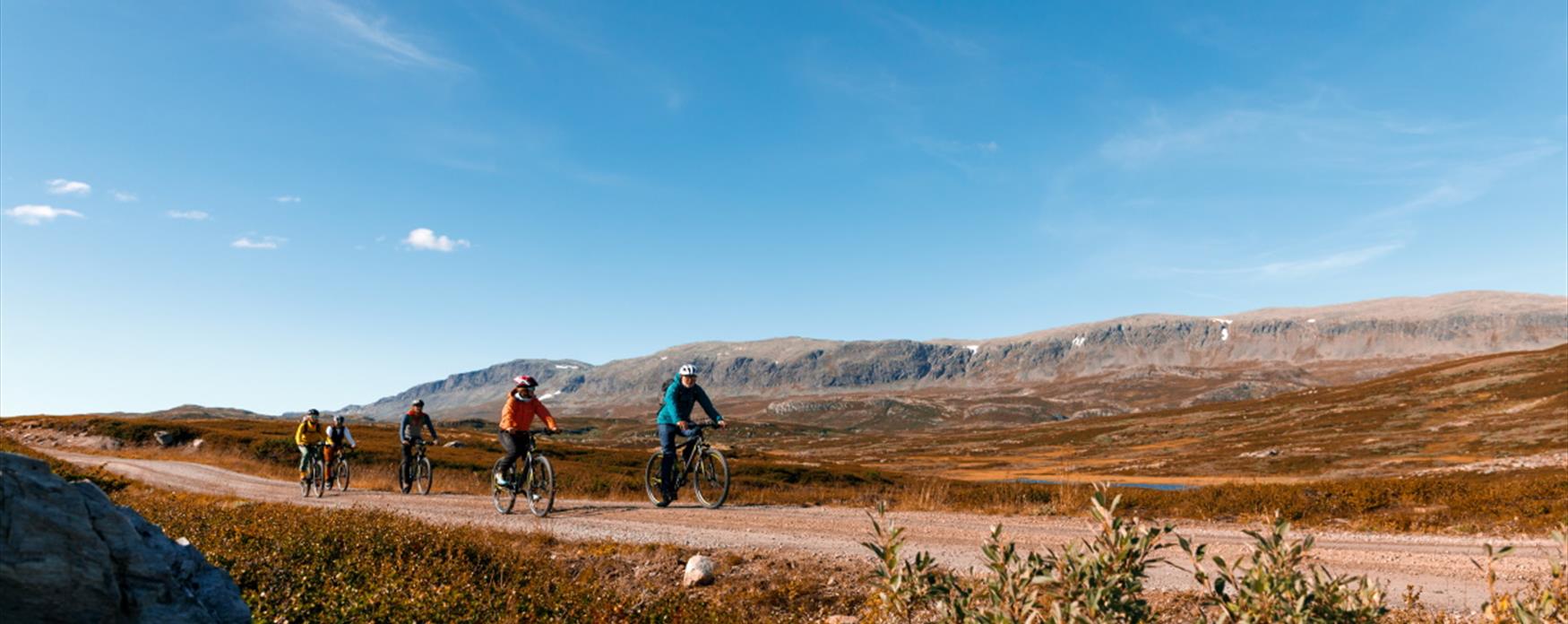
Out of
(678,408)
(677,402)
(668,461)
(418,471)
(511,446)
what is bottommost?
(418,471)

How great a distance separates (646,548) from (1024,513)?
9.64 m

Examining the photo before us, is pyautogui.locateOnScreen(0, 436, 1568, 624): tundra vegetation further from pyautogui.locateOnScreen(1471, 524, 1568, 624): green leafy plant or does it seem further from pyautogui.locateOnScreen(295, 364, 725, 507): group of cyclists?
pyautogui.locateOnScreen(295, 364, 725, 507): group of cyclists

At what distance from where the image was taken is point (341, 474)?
85.3ft

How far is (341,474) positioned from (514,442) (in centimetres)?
1276

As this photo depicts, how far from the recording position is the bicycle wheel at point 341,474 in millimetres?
25812

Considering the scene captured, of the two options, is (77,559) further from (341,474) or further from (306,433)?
(341,474)

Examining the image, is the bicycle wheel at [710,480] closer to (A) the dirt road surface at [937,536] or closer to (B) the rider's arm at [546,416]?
(A) the dirt road surface at [937,536]

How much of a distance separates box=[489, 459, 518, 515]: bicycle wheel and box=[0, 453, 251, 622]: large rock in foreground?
12.9 meters

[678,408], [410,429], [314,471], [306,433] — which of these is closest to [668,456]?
[678,408]

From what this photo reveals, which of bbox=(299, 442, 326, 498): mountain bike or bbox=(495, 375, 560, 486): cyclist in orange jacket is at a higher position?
bbox=(495, 375, 560, 486): cyclist in orange jacket

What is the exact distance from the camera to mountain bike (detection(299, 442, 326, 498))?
24381 millimetres

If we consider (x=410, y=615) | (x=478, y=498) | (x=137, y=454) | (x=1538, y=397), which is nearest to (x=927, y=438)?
(x=1538, y=397)

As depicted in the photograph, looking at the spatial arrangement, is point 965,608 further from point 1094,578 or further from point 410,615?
point 410,615

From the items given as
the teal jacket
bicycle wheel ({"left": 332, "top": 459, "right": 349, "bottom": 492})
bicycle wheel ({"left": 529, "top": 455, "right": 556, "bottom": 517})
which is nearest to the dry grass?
bicycle wheel ({"left": 332, "top": 459, "right": 349, "bottom": 492})
